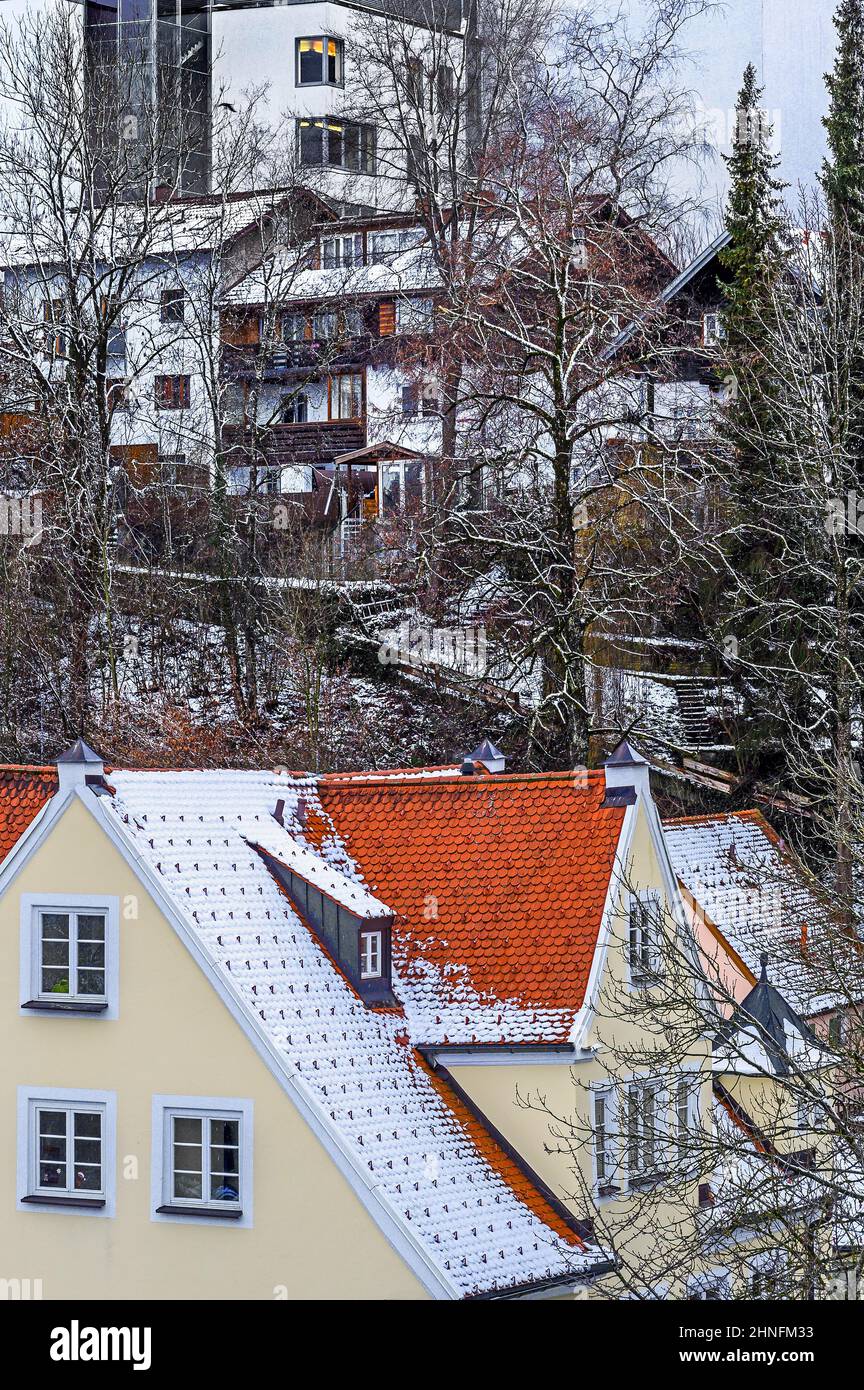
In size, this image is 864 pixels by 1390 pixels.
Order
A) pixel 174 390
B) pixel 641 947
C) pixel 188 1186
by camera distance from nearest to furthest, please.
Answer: pixel 188 1186
pixel 641 947
pixel 174 390

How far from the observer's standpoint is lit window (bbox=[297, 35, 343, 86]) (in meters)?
66.0

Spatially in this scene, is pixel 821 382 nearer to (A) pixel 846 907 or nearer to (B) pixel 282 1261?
(A) pixel 846 907

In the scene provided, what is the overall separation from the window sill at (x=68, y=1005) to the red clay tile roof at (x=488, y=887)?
132 inches

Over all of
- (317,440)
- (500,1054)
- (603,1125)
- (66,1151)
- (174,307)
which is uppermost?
Result: (174,307)

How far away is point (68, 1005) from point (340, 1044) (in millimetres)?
2816

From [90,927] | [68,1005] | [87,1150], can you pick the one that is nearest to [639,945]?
[90,927]

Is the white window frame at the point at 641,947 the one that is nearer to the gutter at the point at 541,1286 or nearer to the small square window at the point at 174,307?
the gutter at the point at 541,1286

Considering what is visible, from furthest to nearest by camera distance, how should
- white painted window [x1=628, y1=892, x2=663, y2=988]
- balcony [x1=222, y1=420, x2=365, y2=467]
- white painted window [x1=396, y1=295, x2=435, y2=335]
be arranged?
1. balcony [x1=222, y1=420, x2=365, y2=467]
2. white painted window [x1=396, y1=295, x2=435, y2=335]
3. white painted window [x1=628, y1=892, x2=663, y2=988]

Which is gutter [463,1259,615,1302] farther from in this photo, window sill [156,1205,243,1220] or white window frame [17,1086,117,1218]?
white window frame [17,1086,117,1218]

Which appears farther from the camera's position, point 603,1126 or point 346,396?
point 346,396

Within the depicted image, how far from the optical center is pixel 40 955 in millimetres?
21906

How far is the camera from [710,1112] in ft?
80.9

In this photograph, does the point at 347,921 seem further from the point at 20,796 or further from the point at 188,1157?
the point at 20,796

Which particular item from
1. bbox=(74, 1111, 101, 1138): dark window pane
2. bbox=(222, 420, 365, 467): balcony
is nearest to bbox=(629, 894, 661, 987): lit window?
bbox=(74, 1111, 101, 1138): dark window pane
